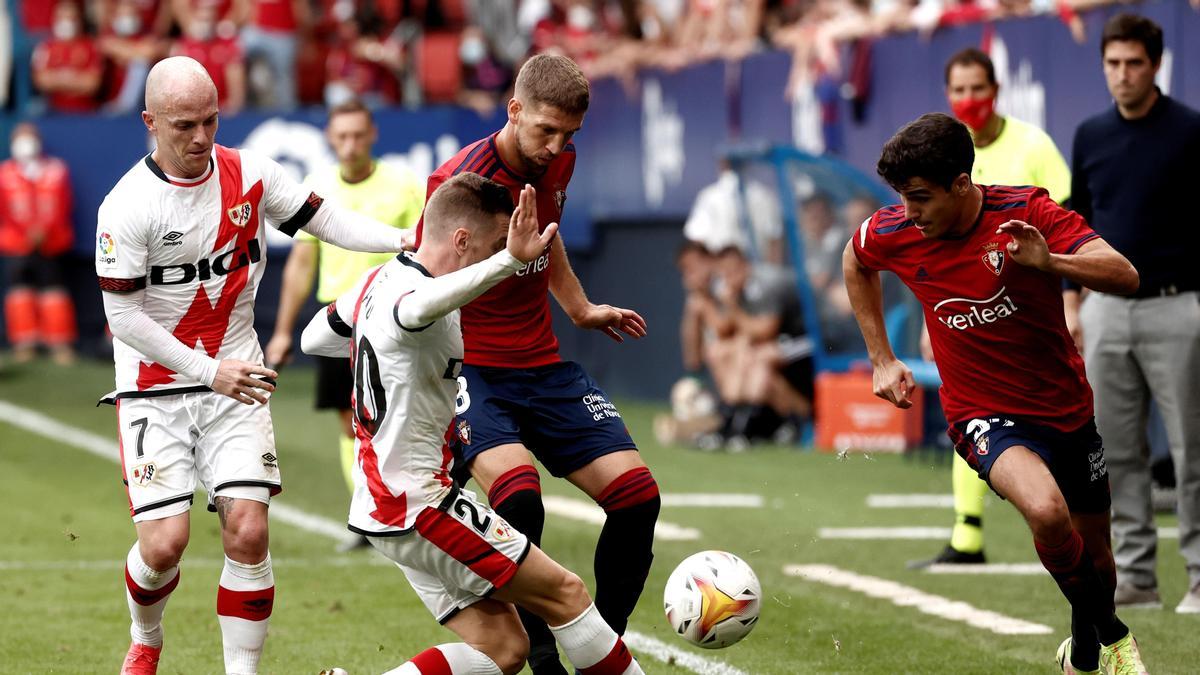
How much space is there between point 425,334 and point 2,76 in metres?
17.7

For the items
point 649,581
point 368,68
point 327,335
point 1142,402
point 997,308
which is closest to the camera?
point 327,335

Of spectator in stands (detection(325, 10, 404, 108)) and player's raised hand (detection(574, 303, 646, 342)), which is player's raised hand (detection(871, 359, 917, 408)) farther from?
spectator in stands (detection(325, 10, 404, 108))

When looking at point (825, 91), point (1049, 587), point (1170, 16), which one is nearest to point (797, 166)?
point (825, 91)

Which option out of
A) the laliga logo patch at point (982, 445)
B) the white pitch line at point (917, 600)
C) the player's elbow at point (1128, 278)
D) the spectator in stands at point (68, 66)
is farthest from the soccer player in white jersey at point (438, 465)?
the spectator in stands at point (68, 66)

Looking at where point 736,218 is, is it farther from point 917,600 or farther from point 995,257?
point 995,257

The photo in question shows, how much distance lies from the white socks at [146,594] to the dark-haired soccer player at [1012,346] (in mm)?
2640

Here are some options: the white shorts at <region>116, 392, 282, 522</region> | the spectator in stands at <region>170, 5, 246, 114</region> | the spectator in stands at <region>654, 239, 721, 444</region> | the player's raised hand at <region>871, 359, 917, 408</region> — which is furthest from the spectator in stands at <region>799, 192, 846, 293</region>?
the white shorts at <region>116, 392, 282, 522</region>

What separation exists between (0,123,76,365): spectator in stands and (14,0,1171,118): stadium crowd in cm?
138

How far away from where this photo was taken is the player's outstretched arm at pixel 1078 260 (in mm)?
5645

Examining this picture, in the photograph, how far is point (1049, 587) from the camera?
8.75 metres

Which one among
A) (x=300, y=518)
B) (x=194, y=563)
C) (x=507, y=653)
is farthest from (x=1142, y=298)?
(x=300, y=518)

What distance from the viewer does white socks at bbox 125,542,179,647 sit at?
6270 mm

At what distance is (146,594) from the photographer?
6.33 m

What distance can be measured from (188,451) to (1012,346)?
2.91m
